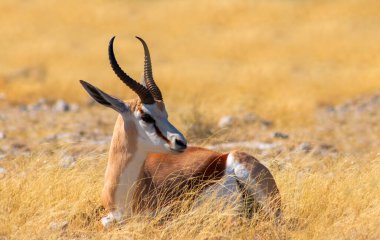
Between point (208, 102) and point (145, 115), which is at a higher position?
point (145, 115)

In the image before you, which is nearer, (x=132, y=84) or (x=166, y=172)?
(x=132, y=84)

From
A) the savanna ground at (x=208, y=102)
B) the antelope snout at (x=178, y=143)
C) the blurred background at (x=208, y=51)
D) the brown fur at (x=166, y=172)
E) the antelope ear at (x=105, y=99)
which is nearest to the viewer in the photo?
the antelope snout at (x=178, y=143)

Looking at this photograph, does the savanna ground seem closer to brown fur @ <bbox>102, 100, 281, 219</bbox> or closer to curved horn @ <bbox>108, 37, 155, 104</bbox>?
brown fur @ <bbox>102, 100, 281, 219</bbox>

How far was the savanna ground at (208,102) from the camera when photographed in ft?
26.4

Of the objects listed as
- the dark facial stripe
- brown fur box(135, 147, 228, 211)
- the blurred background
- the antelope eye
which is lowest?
the blurred background

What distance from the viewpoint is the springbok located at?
299 inches

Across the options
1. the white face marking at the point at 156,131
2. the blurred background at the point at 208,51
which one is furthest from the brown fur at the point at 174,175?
the blurred background at the point at 208,51

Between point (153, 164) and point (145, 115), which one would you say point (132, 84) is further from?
point (153, 164)

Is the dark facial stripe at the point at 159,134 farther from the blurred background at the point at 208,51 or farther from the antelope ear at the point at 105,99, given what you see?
the blurred background at the point at 208,51

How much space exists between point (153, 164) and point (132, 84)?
36.2 inches

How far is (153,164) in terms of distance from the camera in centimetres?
816

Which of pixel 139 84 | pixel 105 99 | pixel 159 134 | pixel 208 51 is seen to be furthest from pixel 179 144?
pixel 208 51

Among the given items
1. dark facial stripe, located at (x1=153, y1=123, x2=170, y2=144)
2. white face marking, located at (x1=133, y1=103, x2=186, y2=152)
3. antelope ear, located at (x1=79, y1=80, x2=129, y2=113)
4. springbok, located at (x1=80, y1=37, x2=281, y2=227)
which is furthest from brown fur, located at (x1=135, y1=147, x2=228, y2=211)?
antelope ear, located at (x1=79, y1=80, x2=129, y2=113)

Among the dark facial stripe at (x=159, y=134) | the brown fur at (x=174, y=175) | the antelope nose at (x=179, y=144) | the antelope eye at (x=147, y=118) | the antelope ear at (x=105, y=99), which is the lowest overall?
the brown fur at (x=174, y=175)
